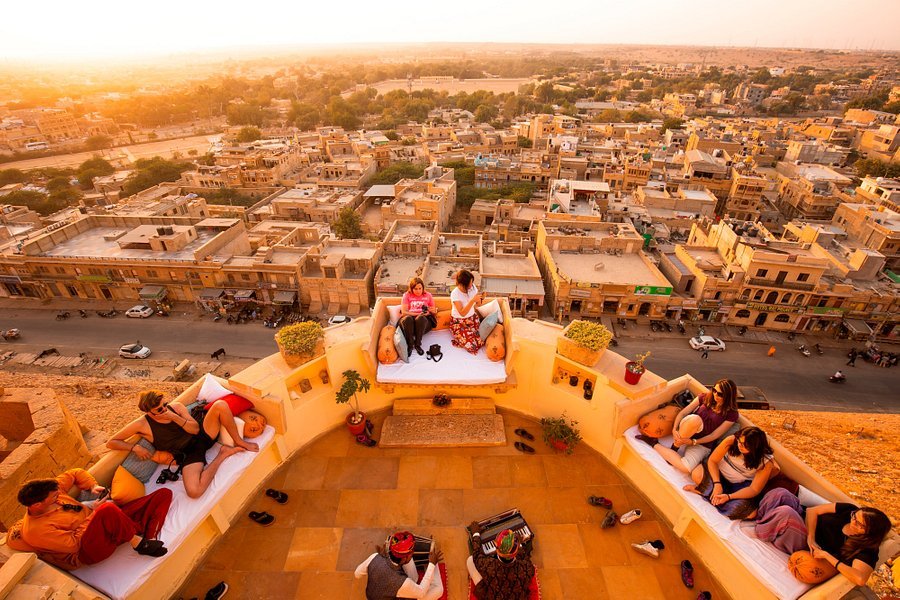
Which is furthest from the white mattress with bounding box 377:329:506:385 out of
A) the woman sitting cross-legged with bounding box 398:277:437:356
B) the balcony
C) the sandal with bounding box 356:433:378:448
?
the balcony

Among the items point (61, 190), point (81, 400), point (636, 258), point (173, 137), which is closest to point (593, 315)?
point (636, 258)

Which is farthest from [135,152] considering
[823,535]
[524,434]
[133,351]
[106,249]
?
[823,535]

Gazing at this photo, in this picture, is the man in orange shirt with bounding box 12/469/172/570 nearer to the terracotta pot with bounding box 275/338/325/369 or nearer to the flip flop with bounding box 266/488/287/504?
the flip flop with bounding box 266/488/287/504

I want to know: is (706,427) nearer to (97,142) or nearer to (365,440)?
(365,440)

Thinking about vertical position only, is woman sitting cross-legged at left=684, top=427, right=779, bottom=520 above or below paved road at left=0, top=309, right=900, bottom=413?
above

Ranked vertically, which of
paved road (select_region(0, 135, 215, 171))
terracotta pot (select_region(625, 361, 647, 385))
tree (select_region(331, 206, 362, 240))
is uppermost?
terracotta pot (select_region(625, 361, 647, 385))
